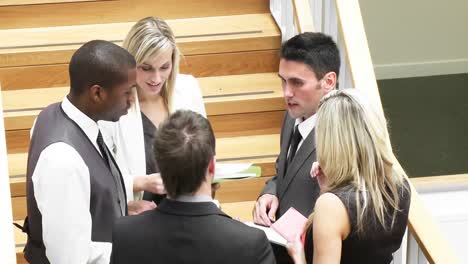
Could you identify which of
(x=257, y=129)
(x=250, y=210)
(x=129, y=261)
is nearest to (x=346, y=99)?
(x=129, y=261)

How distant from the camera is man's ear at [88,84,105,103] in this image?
264 centimetres

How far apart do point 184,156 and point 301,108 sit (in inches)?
35.5

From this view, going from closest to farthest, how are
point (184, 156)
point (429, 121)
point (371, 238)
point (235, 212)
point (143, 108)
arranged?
point (184, 156), point (371, 238), point (143, 108), point (235, 212), point (429, 121)

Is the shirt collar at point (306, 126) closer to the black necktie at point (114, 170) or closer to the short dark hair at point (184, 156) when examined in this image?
the black necktie at point (114, 170)

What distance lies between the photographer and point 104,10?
15.9 ft

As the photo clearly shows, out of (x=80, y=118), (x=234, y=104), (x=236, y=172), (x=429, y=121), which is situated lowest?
(x=429, y=121)

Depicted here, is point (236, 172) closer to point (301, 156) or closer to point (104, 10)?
point (301, 156)

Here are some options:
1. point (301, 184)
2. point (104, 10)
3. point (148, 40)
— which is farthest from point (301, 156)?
point (104, 10)

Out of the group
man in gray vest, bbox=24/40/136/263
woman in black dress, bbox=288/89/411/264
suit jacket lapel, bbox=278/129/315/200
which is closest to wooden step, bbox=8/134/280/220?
suit jacket lapel, bbox=278/129/315/200

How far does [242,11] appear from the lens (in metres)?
4.93

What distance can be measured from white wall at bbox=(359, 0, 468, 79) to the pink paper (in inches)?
236

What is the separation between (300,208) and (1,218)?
1.00 m

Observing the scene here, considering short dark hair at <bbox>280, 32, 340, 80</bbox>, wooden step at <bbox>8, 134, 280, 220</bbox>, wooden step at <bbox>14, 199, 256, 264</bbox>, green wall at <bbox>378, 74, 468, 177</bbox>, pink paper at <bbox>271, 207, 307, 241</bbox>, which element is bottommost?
green wall at <bbox>378, 74, 468, 177</bbox>

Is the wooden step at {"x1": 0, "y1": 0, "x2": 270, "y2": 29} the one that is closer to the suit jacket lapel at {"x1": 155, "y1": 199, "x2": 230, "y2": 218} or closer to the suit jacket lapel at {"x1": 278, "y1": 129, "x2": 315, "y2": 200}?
the suit jacket lapel at {"x1": 278, "y1": 129, "x2": 315, "y2": 200}
